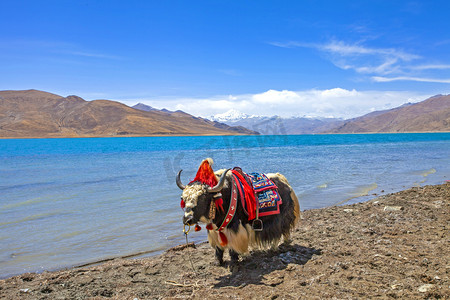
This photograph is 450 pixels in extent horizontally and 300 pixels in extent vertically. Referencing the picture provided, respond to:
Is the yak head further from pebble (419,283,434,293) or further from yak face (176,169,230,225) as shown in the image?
pebble (419,283,434,293)

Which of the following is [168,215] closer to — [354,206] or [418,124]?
[354,206]

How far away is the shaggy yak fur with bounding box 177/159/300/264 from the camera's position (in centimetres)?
405

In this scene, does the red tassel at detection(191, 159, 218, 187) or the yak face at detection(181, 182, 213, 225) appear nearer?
the yak face at detection(181, 182, 213, 225)

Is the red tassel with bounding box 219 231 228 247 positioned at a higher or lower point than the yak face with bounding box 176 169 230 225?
lower

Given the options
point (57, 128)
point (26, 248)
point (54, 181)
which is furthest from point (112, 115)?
point (26, 248)

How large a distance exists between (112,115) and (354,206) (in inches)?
6622

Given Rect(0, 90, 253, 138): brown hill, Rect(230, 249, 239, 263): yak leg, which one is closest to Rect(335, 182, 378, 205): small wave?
Rect(230, 249, 239, 263): yak leg

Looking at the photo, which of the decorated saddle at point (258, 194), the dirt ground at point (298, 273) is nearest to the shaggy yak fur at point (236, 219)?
the decorated saddle at point (258, 194)

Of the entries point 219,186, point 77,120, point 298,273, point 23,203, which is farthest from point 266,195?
point 77,120

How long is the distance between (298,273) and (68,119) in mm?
166397

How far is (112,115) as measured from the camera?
541 ft

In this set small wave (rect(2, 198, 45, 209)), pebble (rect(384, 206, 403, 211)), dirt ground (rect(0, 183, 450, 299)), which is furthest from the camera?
small wave (rect(2, 198, 45, 209))

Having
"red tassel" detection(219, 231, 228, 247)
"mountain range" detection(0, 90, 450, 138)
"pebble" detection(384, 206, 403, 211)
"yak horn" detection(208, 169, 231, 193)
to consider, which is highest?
"mountain range" detection(0, 90, 450, 138)

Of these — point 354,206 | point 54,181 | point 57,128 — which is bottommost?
point 354,206
